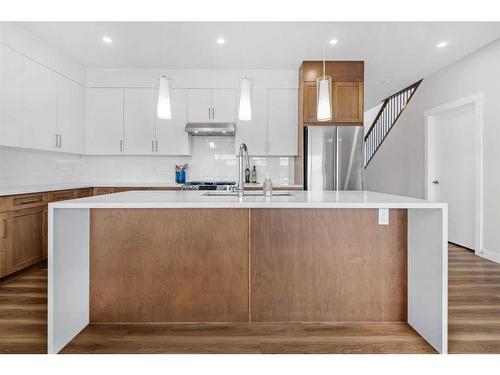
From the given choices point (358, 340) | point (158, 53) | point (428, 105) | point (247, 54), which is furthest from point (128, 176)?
point (428, 105)

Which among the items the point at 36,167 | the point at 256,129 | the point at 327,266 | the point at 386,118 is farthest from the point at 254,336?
the point at 386,118

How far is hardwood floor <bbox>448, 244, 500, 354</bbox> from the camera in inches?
81.9

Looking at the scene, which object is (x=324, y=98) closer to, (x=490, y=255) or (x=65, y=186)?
(x=490, y=255)

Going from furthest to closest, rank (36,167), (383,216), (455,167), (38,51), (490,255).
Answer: (455,167) → (36,167) → (490,255) → (38,51) → (383,216)

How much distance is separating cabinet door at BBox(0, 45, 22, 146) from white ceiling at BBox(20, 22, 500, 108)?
0.42 m

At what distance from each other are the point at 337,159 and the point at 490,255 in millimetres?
2097

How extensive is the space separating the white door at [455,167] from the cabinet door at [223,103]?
3015mm

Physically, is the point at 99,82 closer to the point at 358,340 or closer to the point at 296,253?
the point at 296,253

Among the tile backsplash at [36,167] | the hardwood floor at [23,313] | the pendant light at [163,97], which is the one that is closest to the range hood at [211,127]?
the tile backsplash at [36,167]

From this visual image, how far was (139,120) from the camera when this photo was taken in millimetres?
5129

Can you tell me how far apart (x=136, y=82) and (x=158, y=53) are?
82 cm

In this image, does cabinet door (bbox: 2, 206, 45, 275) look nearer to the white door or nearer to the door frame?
the door frame

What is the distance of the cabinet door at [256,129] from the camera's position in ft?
16.9

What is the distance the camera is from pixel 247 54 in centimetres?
448
